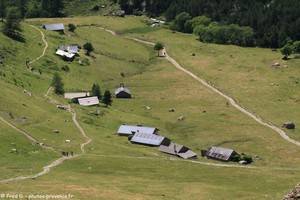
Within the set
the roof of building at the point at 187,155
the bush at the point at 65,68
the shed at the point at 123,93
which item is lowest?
the shed at the point at 123,93

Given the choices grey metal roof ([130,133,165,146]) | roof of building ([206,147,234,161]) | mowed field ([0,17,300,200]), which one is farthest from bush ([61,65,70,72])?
roof of building ([206,147,234,161])

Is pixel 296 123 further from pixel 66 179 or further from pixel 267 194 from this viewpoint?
pixel 66 179

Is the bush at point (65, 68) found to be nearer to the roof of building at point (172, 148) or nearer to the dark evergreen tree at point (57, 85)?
the dark evergreen tree at point (57, 85)

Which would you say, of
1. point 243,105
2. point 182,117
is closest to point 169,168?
point 182,117

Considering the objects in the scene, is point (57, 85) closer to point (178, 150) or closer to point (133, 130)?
point (133, 130)

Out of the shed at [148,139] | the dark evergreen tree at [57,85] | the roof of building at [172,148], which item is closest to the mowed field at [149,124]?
the roof of building at [172,148]

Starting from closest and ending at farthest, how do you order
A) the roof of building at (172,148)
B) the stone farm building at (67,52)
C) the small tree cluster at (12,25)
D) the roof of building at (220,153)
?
the roof of building at (220,153) → the roof of building at (172,148) → the small tree cluster at (12,25) → the stone farm building at (67,52)

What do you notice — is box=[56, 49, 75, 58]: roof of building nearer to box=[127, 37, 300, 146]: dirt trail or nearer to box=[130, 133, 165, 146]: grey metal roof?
box=[127, 37, 300, 146]: dirt trail
